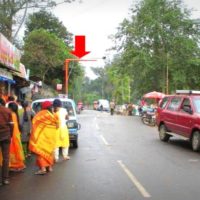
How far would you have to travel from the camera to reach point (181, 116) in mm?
16969

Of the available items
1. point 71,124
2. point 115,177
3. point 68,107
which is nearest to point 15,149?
point 115,177

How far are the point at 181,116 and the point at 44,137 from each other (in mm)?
7522

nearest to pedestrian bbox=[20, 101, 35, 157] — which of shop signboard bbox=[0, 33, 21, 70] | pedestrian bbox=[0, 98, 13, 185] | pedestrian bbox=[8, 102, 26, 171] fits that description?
pedestrian bbox=[8, 102, 26, 171]

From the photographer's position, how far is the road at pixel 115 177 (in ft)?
27.5

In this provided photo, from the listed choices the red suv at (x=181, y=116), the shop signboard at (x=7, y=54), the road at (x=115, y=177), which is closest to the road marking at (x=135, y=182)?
the road at (x=115, y=177)

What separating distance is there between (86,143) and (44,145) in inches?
288

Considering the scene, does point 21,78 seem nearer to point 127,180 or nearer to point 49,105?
point 49,105

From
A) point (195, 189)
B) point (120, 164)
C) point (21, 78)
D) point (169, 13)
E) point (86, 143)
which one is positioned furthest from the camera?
point (169, 13)

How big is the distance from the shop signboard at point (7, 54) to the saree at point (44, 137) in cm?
760

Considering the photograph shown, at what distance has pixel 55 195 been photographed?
8.29 m

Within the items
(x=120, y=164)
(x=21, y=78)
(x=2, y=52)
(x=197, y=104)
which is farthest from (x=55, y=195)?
(x=21, y=78)

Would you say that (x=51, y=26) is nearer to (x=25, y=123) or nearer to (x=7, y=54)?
(x=7, y=54)

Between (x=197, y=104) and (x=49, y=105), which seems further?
(x=197, y=104)

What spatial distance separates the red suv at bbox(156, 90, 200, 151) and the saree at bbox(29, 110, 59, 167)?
20.2 ft
